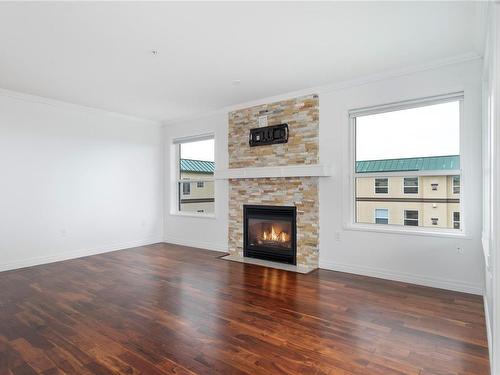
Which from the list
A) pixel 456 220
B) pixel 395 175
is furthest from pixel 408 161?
pixel 456 220

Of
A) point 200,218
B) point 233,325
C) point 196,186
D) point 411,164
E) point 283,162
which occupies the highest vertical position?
point 283,162

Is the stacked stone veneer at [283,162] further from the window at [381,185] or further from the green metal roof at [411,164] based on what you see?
the window at [381,185]

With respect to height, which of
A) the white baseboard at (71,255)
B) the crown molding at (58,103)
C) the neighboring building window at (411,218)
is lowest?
the white baseboard at (71,255)

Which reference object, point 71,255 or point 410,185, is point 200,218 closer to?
point 71,255

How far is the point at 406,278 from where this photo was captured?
3.82 m

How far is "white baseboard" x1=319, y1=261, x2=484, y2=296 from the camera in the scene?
135 inches

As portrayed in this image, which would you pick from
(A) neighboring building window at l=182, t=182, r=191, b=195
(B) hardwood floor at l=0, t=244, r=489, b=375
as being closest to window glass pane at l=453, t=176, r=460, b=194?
(B) hardwood floor at l=0, t=244, r=489, b=375

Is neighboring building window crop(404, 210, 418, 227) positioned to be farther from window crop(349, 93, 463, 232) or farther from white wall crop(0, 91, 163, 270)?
white wall crop(0, 91, 163, 270)

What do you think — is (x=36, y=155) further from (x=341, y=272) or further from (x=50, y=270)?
(x=341, y=272)

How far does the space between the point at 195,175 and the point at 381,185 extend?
378cm

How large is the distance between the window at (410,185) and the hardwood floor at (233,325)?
1187mm

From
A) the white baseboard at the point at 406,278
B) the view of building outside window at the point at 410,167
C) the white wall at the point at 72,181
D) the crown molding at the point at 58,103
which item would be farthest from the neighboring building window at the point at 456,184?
the crown molding at the point at 58,103


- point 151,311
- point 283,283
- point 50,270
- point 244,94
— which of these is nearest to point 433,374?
point 283,283

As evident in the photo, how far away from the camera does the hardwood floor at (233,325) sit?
83.8 inches
